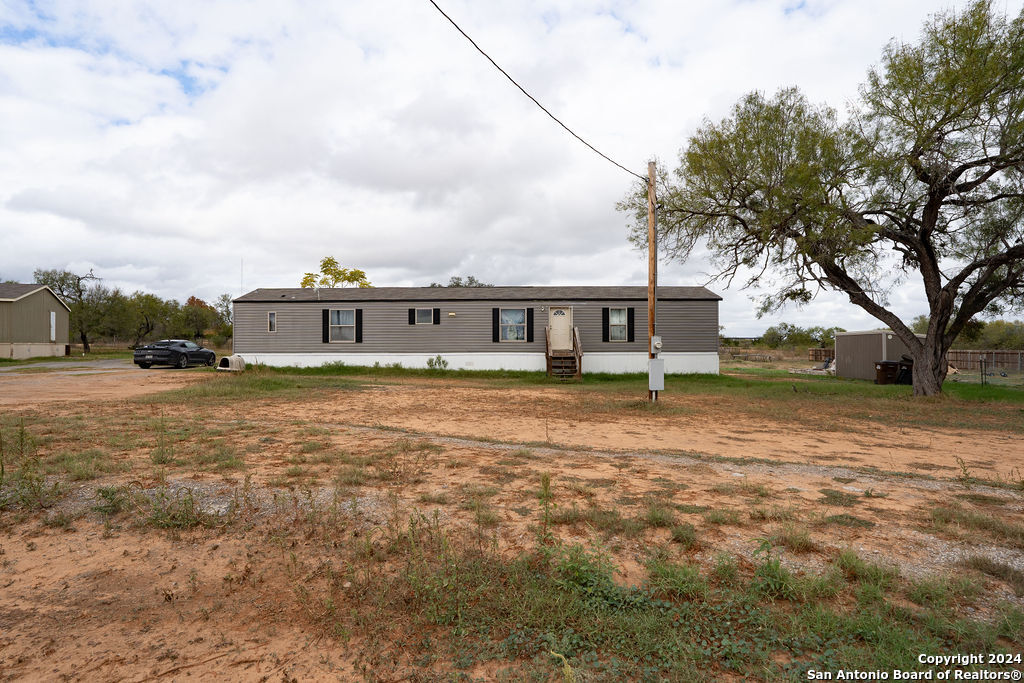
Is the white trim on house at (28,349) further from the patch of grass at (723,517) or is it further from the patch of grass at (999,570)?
the patch of grass at (999,570)

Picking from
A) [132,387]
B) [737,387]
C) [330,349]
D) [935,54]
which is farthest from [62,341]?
[935,54]

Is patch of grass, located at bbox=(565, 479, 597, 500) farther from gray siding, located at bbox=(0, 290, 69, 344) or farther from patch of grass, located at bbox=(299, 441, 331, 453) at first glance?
gray siding, located at bbox=(0, 290, 69, 344)

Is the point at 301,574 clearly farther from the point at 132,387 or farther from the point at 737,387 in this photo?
the point at 737,387

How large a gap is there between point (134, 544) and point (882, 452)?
8.87m

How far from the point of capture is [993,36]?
12.4 m

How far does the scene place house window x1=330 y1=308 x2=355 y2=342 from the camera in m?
23.0

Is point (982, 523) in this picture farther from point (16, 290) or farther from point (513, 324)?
point (16, 290)

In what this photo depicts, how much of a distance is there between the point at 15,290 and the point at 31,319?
5.92 feet

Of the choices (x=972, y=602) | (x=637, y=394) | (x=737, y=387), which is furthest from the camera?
(x=737, y=387)

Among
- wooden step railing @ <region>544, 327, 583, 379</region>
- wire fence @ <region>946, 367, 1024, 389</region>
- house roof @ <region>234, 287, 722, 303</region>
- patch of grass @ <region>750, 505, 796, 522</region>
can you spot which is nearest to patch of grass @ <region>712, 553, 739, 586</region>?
patch of grass @ <region>750, 505, 796, 522</region>

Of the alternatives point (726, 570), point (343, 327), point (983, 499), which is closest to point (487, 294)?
point (343, 327)

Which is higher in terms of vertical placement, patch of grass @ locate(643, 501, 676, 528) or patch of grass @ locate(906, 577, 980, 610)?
patch of grass @ locate(643, 501, 676, 528)

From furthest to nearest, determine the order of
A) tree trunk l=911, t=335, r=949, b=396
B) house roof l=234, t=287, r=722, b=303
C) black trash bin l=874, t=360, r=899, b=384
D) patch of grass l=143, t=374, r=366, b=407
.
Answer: house roof l=234, t=287, r=722, b=303 < black trash bin l=874, t=360, r=899, b=384 < tree trunk l=911, t=335, r=949, b=396 < patch of grass l=143, t=374, r=366, b=407

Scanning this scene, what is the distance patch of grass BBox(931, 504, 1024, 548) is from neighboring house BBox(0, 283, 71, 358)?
39404 mm
